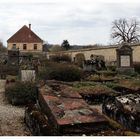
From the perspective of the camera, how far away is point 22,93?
14.2 m

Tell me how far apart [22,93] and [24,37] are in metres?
63.2

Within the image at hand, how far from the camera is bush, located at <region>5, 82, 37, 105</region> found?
45.9 feet

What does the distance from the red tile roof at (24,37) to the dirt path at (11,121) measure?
2472 inches

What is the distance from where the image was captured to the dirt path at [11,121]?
8741mm

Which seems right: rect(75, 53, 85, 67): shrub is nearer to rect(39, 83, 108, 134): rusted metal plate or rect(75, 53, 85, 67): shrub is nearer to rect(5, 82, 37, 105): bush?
rect(5, 82, 37, 105): bush

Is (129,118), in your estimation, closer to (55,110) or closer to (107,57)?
(55,110)

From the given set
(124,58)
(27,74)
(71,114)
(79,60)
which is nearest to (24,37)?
(79,60)

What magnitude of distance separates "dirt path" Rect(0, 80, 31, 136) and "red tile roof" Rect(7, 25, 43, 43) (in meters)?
62.8

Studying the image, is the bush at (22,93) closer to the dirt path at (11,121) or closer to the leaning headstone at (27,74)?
the dirt path at (11,121)

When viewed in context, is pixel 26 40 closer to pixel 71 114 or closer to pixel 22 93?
pixel 22 93

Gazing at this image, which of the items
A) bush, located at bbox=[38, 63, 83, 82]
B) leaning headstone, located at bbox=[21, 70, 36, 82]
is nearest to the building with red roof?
bush, located at bbox=[38, 63, 83, 82]

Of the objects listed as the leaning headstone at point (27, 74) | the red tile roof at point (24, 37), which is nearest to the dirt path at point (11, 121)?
the leaning headstone at point (27, 74)

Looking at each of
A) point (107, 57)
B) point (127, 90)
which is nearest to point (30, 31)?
point (107, 57)

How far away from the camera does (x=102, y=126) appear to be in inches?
279
